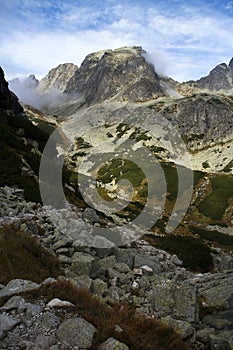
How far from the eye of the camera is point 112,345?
306 inches

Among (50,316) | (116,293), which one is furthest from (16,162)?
(50,316)

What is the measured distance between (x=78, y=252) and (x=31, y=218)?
10.8 ft

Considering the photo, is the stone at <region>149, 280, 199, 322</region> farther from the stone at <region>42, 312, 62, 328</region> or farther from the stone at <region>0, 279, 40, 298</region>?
the stone at <region>42, 312, 62, 328</region>

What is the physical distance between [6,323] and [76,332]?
5.21 feet

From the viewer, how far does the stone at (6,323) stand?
782 centimetres

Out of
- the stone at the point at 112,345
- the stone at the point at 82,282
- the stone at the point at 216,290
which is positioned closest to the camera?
the stone at the point at 112,345

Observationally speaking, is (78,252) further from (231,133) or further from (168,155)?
(231,133)

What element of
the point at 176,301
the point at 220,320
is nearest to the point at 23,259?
the point at 176,301

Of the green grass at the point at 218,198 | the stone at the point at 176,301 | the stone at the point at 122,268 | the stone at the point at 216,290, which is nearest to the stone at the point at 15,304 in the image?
the stone at the point at 176,301

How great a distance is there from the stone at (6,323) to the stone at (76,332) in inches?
41.2

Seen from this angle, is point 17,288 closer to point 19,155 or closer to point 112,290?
point 112,290

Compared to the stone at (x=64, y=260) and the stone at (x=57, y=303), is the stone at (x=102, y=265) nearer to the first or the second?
the stone at (x=64, y=260)

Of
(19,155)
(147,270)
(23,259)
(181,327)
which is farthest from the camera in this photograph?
(19,155)

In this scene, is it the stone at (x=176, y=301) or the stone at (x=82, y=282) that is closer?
the stone at (x=82, y=282)
